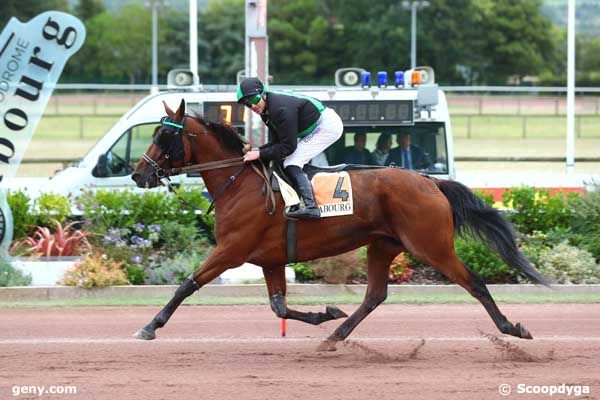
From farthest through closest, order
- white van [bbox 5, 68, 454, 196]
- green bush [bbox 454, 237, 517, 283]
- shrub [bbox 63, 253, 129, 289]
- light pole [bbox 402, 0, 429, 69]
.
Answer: light pole [bbox 402, 0, 429, 69], white van [bbox 5, 68, 454, 196], green bush [bbox 454, 237, 517, 283], shrub [bbox 63, 253, 129, 289]

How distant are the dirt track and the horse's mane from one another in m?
1.84

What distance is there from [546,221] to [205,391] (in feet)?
26.4

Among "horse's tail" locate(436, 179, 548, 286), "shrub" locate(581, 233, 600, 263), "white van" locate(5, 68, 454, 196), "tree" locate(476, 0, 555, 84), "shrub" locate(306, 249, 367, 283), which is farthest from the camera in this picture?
"tree" locate(476, 0, 555, 84)

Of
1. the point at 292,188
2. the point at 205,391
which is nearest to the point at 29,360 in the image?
the point at 205,391

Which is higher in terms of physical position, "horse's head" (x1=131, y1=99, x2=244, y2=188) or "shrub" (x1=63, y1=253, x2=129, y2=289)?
"horse's head" (x1=131, y1=99, x2=244, y2=188)

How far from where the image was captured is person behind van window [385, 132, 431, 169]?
16.3m

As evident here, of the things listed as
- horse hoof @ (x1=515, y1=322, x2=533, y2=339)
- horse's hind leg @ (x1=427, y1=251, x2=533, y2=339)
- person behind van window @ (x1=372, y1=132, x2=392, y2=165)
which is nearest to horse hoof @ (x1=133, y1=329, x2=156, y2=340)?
horse's hind leg @ (x1=427, y1=251, x2=533, y2=339)

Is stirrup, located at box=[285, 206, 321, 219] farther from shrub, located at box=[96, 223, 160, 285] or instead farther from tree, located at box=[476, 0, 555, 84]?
tree, located at box=[476, 0, 555, 84]

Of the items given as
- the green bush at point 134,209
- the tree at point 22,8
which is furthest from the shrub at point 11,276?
the tree at point 22,8

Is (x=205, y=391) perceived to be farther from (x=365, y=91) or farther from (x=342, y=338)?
(x=365, y=91)

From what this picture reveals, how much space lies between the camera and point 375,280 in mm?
9867

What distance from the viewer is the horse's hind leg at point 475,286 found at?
369 inches

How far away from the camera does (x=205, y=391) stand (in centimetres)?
809

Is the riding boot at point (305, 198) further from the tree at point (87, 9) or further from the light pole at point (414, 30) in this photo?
the tree at point (87, 9)
